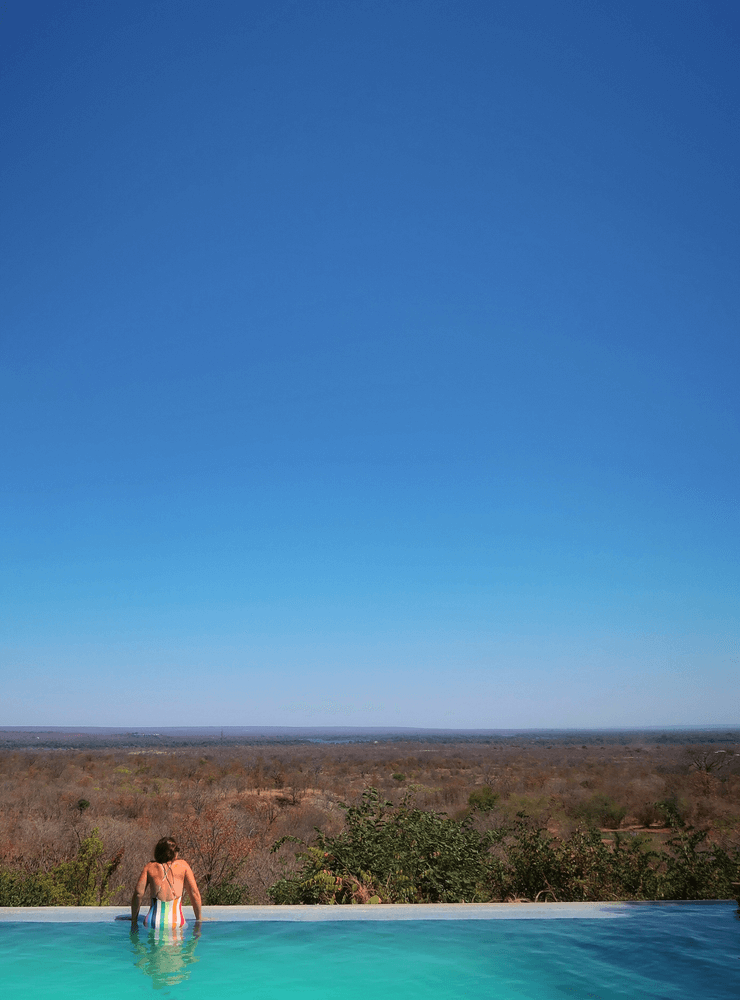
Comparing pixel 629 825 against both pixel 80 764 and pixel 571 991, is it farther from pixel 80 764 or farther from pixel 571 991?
pixel 80 764

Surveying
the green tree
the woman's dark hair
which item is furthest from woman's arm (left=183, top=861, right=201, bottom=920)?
the green tree

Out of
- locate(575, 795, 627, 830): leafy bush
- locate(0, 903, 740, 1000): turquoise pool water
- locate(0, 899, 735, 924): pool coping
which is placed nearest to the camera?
locate(0, 903, 740, 1000): turquoise pool water

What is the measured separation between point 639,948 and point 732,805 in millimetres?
18363

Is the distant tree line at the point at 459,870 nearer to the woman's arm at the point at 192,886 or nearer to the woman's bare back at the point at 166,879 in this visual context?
the woman's arm at the point at 192,886

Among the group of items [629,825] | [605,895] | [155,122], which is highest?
[155,122]

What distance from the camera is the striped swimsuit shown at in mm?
7054

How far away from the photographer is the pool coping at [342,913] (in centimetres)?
838

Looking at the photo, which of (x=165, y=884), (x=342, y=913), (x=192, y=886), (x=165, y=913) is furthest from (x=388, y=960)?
(x=165, y=884)

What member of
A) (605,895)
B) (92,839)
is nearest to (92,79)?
(92,839)

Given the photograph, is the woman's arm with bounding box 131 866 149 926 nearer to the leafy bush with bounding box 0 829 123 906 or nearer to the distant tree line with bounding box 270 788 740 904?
the distant tree line with bounding box 270 788 740 904

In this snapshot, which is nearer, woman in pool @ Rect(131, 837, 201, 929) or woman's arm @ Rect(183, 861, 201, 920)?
woman in pool @ Rect(131, 837, 201, 929)

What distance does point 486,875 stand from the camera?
10.5 m

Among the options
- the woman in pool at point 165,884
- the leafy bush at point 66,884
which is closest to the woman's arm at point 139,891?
the woman in pool at point 165,884

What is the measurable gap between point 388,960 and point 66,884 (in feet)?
18.6
